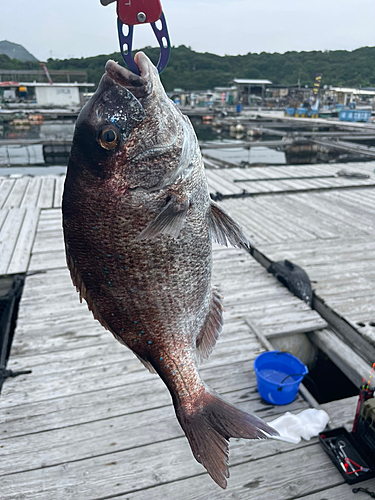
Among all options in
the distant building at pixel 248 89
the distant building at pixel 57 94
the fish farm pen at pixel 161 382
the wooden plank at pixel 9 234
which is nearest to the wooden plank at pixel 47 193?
the wooden plank at pixel 9 234

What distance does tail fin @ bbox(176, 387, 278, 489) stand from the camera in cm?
135

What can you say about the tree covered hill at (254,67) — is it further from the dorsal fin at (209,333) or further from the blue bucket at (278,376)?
the dorsal fin at (209,333)

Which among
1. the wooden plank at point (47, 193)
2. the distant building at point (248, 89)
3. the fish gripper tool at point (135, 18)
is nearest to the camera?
the fish gripper tool at point (135, 18)

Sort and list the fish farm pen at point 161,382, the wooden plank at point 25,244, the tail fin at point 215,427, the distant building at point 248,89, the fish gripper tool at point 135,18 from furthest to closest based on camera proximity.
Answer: the distant building at point 248,89, the wooden plank at point 25,244, the fish farm pen at point 161,382, the tail fin at point 215,427, the fish gripper tool at point 135,18

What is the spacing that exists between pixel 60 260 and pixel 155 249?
4.62 metres

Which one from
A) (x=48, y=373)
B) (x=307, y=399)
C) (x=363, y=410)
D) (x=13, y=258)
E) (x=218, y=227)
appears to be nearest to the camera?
(x=218, y=227)

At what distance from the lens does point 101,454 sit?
8.60ft

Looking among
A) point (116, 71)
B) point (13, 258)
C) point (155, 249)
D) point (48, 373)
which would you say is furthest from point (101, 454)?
point (13, 258)

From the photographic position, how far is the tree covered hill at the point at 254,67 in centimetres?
7181

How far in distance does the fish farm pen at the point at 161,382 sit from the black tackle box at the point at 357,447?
0.06 metres

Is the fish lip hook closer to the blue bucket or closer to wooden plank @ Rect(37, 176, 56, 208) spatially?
the blue bucket

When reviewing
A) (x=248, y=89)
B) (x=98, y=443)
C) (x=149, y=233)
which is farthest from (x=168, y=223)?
(x=248, y=89)

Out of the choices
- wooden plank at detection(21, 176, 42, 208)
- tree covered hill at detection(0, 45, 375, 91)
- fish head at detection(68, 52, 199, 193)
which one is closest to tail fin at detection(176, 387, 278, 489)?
fish head at detection(68, 52, 199, 193)

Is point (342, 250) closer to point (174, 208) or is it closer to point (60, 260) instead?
point (60, 260)
